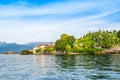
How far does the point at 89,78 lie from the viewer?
50062mm

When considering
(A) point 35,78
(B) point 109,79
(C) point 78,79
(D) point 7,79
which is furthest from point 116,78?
(D) point 7,79

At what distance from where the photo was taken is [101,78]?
50.2 metres

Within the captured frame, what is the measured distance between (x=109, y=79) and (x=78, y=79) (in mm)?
4933

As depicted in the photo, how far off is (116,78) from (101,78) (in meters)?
2.48

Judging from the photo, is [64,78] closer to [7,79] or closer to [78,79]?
[78,79]

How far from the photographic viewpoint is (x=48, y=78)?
166 feet

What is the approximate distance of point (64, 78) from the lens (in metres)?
50.3

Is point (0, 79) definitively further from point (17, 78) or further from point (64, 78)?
point (64, 78)

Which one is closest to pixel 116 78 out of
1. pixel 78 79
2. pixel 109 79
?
pixel 109 79

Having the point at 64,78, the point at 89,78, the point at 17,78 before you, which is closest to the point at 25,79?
the point at 17,78

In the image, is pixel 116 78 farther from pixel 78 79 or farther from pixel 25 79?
pixel 25 79

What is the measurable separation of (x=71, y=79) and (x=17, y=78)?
8898 mm

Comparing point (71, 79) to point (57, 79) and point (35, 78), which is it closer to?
point (57, 79)

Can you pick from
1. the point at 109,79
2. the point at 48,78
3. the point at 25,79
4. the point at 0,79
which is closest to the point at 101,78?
the point at 109,79
